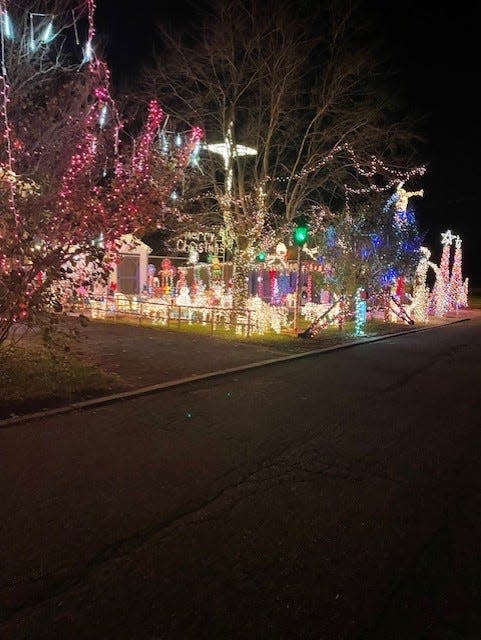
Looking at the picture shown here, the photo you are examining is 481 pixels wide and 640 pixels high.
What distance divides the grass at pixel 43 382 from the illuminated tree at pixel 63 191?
0.70 meters

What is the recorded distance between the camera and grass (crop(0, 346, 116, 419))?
7.69m

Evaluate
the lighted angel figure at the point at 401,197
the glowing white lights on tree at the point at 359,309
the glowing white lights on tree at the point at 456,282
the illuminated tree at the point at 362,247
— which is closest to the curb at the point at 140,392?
the glowing white lights on tree at the point at 359,309

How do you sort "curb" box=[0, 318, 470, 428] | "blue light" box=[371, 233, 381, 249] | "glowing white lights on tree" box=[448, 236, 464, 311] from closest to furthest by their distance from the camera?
"curb" box=[0, 318, 470, 428]
"blue light" box=[371, 233, 381, 249]
"glowing white lights on tree" box=[448, 236, 464, 311]

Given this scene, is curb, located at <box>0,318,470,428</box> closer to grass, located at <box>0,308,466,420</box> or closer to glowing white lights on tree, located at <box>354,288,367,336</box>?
grass, located at <box>0,308,466,420</box>

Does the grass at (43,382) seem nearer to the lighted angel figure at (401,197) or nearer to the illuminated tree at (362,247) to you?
the illuminated tree at (362,247)

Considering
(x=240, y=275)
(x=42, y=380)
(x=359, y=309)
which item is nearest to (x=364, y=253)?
(x=359, y=309)

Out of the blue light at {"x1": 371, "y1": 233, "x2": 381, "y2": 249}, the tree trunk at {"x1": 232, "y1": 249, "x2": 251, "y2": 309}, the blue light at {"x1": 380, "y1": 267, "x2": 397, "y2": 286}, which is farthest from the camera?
the tree trunk at {"x1": 232, "y1": 249, "x2": 251, "y2": 309}

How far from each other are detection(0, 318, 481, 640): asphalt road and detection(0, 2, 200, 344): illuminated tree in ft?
7.01

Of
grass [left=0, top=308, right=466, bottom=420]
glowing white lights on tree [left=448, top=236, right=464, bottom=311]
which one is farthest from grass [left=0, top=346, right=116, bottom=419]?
glowing white lights on tree [left=448, top=236, right=464, bottom=311]

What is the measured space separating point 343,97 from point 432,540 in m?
18.4

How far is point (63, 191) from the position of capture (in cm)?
821

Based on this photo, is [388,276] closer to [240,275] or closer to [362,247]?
[362,247]

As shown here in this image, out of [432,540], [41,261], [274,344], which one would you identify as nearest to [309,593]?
[432,540]

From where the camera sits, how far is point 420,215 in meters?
51.9
